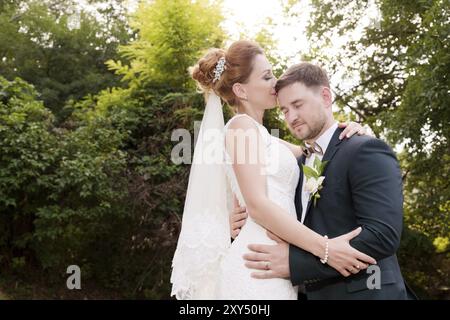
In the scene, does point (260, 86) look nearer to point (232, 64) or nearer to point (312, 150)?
point (232, 64)

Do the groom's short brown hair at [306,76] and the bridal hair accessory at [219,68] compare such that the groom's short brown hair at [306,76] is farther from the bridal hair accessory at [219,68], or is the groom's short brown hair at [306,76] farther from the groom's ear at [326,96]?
the bridal hair accessory at [219,68]

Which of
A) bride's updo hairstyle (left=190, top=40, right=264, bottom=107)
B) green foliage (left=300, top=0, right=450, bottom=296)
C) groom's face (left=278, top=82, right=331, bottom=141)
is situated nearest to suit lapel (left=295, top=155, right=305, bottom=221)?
groom's face (left=278, top=82, right=331, bottom=141)

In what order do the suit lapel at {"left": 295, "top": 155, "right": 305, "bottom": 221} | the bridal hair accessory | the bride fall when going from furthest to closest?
1. the bridal hair accessory
2. the suit lapel at {"left": 295, "top": 155, "right": 305, "bottom": 221}
3. the bride

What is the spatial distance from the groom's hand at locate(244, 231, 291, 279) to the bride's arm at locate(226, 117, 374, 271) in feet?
0.26

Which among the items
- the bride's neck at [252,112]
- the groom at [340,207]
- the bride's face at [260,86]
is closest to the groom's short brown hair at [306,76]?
the groom at [340,207]

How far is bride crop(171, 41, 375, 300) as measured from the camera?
2.94 metres

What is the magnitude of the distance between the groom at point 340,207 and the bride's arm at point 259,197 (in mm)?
67

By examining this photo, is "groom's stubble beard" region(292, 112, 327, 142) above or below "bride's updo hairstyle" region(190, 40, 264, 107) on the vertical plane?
below

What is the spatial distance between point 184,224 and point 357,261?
1.20m

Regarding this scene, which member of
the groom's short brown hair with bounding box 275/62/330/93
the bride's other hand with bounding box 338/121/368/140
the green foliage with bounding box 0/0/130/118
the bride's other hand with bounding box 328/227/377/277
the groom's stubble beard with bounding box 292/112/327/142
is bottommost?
the bride's other hand with bounding box 328/227/377/277

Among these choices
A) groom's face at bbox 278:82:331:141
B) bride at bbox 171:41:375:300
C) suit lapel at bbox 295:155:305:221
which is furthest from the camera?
suit lapel at bbox 295:155:305:221

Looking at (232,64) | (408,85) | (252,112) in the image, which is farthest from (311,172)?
(408,85)

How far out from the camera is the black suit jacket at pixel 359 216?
8.60 feet

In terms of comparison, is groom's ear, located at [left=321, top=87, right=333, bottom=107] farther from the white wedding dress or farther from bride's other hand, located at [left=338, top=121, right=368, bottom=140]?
the white wedding dress
